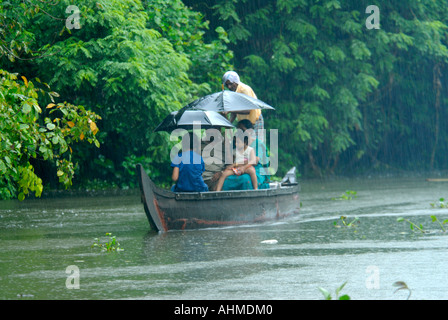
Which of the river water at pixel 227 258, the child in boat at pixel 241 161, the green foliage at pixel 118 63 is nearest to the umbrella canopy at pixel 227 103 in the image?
the child in boat at pixel 241 161

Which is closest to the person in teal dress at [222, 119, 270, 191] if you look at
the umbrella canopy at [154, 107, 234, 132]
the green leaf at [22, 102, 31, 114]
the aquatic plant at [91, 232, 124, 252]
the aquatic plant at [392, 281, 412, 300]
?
the umbrella canopy at [154, 107, 234, 132]

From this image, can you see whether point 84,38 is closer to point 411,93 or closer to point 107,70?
point 107,70

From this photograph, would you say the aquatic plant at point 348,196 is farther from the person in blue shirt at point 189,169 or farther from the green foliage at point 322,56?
the green foliage at point 322,56

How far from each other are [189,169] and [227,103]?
5.08ft

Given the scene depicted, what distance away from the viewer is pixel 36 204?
61.3ft

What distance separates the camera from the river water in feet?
24.6

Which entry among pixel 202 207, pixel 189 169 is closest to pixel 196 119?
pixel 189 169

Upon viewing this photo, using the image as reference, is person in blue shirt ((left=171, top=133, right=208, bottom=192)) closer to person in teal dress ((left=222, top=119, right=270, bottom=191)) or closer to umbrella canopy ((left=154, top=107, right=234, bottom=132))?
umbrella canopy ((left=154, top=107, right=234, bottom=132))

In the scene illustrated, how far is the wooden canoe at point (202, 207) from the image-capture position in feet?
40.1

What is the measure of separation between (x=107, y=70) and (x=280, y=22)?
34.1ft
